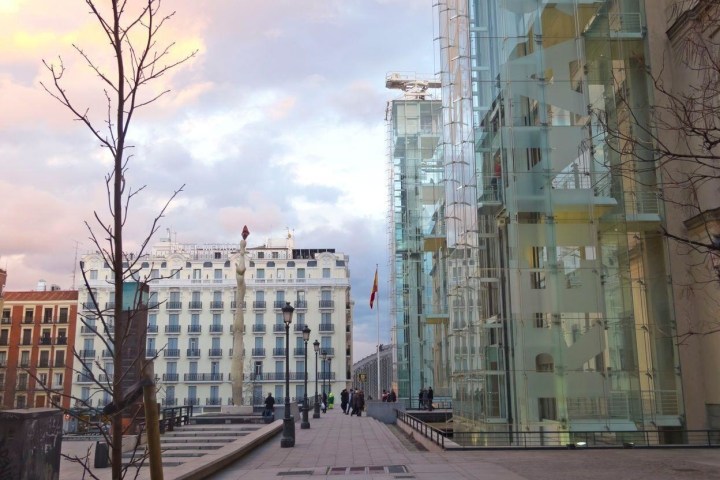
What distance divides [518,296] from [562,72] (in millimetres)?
6823

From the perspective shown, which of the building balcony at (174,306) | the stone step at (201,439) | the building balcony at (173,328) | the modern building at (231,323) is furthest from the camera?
the building balcony at (174,306)

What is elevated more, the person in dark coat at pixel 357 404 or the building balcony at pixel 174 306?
the building balcony at pixel 174 306

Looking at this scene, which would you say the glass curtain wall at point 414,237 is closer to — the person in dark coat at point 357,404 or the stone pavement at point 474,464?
the person in dark coat at point 357,404

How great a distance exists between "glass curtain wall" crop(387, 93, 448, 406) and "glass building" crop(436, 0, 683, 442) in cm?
2216

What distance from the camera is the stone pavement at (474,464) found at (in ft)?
42.5

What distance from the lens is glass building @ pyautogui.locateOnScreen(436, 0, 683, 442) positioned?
1973cm

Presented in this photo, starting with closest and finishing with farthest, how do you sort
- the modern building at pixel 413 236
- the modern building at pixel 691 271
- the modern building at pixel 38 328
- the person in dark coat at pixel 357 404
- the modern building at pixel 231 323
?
1. the modern building at pixel 691 271
2. the person in dark coat at pixel 357 404
3. the modern building at pixel 413 236
4. the modern building at pixel 38 328
5. the modern building at pixel 231 323

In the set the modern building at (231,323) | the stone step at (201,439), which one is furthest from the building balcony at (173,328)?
the stone step at (201,439)

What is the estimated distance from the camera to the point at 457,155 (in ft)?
78.9

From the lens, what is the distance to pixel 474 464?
1477 centimetres

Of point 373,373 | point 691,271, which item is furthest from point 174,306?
point 691,271

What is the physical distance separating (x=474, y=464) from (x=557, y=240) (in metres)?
8.11

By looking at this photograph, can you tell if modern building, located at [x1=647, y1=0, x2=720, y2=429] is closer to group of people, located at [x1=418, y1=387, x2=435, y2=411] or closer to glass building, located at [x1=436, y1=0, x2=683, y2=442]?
glass building, located at [x1=436, y1=0, x2=683, y2=442]

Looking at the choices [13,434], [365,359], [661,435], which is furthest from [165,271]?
[13,434]
